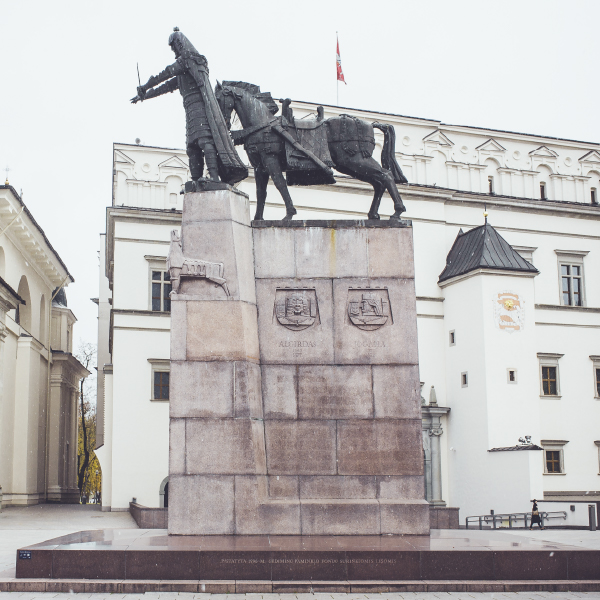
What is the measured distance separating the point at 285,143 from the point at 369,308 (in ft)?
9.97

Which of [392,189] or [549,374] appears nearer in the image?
[392,189]

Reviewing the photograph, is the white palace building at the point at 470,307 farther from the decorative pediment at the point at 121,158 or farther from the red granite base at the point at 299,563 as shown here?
the red granite base at the point at 299,563

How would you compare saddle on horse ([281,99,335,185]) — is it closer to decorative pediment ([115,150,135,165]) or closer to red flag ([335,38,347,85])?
decorative pediment ([115,150,135,165])

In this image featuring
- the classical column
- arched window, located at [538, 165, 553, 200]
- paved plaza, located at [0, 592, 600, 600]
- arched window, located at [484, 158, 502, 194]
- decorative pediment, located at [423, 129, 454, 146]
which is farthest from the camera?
arched window, located at [538, 165, 553, 200]

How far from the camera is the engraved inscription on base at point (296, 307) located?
12.9 metres

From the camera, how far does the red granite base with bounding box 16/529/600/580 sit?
10102 millimetres

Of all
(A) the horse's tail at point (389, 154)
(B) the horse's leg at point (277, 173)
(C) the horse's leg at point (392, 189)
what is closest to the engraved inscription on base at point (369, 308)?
(C) the horse's leg at point (392, 189)

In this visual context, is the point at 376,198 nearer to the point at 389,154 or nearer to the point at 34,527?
the point at 389,154

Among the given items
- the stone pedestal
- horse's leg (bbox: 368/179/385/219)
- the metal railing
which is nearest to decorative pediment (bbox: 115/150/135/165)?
the metal railing

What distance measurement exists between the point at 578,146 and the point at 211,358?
1444 inches

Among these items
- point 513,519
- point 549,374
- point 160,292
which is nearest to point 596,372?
point 549,374

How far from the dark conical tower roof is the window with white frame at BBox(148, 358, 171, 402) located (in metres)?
13.1

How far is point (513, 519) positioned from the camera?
31.3 meters

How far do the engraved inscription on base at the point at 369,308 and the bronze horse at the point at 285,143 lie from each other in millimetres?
1445
